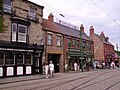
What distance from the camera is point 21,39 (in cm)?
2422

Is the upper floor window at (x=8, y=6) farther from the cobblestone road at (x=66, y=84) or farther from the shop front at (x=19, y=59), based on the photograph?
the cobblestone road at (x=66, y=84)

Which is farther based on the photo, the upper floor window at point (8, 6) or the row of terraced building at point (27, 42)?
the upper floor window at point (8, 6)

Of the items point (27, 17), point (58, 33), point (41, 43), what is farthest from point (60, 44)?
point (27, 17)

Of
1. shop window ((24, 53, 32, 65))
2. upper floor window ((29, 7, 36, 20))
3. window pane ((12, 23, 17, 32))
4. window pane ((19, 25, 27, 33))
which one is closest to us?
window pane ((12, 23, 17, 32))

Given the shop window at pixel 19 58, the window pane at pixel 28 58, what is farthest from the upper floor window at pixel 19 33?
the window pane at pixel 28 58

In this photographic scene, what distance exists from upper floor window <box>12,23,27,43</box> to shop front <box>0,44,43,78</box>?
0.75 meters

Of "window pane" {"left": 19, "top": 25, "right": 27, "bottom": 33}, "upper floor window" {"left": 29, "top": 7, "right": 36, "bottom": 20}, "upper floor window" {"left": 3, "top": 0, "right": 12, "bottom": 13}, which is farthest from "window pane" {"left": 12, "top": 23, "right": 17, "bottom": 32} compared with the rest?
"upper floor window" {"left": 29, "top": 7, "right": 36, "bottom": 20}

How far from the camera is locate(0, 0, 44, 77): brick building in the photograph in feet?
72.7

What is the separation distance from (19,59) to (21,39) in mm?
2293

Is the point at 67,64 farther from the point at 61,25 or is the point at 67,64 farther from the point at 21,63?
the point at 21,63

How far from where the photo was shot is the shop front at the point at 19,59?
21.8 metres

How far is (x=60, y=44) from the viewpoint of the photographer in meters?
32.8

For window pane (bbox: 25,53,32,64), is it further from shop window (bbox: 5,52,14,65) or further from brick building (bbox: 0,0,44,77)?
shop window (bbox: 5,52,14,65)

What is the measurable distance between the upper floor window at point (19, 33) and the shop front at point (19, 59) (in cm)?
75
